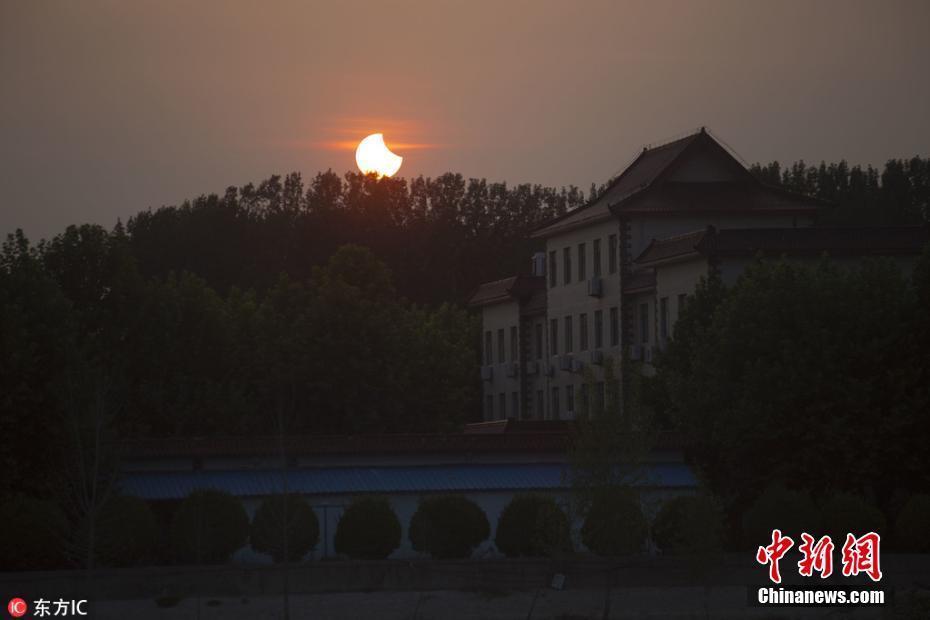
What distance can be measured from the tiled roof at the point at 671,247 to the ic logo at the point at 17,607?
3302 cm

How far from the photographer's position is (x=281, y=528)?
4288cm

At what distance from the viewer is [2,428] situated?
4469 cm

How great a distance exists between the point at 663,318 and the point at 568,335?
12081mm

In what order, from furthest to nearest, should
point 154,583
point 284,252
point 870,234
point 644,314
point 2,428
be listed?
point 284,252, point 644,314, point 870,234, point 2,428, point 154,583

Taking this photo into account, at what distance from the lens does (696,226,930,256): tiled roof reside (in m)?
63.8

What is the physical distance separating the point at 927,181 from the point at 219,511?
8016 centimetres

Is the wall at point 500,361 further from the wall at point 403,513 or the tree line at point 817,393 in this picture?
the wall at point 403,513

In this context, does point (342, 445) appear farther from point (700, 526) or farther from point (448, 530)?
point (700, 526)

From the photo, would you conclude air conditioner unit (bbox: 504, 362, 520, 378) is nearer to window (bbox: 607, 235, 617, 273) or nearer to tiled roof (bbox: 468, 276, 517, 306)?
tiled roof (bbox: 468, 276, 517, 306)

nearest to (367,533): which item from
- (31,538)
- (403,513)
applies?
(403,513)

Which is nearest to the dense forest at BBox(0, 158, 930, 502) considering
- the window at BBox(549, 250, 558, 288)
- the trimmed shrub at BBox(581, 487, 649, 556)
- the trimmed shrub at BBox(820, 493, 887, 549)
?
the window at BBox(549, 250, 558, 288)

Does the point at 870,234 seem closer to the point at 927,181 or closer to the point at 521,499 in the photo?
the point at 521,499

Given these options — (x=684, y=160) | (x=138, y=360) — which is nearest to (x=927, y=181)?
(x=684, y=160)

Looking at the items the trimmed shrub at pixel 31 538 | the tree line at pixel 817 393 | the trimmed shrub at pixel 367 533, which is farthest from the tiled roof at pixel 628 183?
the trimmed shrub at pixel 31 538
